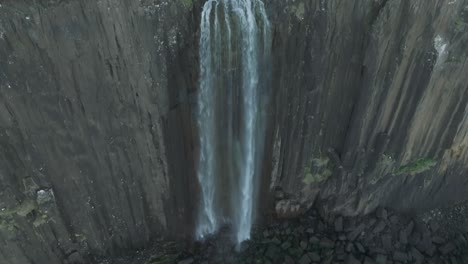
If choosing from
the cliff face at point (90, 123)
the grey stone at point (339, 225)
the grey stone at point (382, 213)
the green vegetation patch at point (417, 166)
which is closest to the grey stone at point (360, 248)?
the grey stone at point (339, 225)

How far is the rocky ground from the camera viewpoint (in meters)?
11.3

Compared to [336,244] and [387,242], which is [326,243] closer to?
[336,244]

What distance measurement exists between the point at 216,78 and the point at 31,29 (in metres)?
3.89

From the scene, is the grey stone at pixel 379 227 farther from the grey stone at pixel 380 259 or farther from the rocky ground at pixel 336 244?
the grey stone at pixel 380 259

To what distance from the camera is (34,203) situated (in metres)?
9.40

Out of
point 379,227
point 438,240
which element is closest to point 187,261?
point 379,227

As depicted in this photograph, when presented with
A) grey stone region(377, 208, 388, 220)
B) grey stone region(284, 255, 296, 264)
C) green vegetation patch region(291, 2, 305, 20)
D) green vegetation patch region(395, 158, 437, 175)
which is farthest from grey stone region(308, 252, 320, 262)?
green vegetation patch region(291, 2, 305, 20)

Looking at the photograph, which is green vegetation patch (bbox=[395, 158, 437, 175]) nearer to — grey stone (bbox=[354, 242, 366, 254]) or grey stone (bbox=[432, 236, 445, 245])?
grey stone (bbox=[432, 236, 445, 245])

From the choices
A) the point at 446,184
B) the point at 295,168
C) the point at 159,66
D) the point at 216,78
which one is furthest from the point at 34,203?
the point at 446,184

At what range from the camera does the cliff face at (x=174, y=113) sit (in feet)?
27.1

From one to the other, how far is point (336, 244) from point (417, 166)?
2984mm

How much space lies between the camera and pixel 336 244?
37.7 ft

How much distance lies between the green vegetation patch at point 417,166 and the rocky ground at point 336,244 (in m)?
1.28

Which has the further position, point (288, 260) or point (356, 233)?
point (356, 233)
